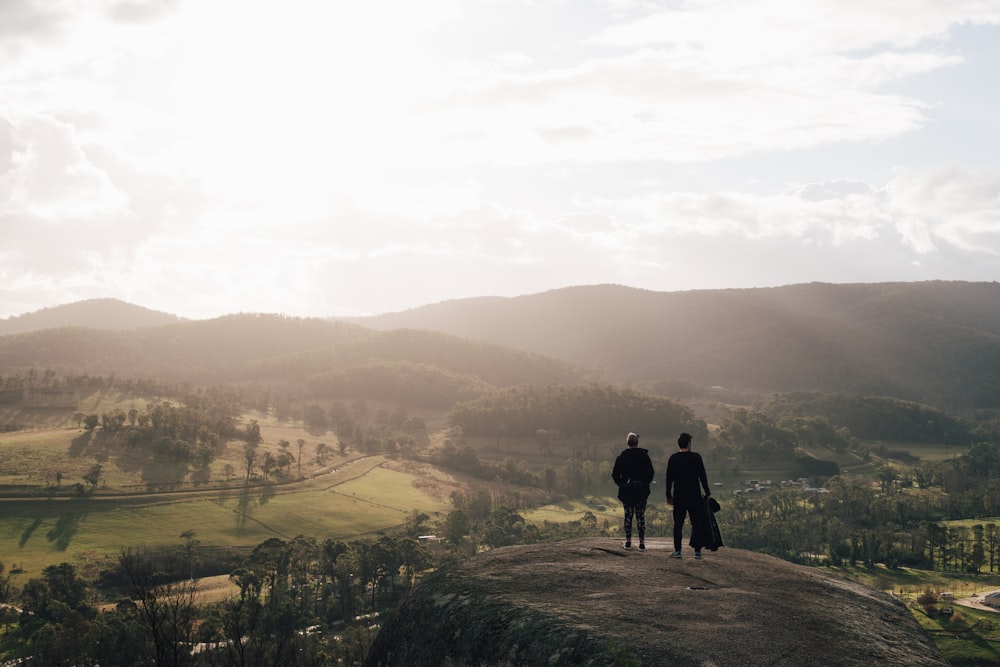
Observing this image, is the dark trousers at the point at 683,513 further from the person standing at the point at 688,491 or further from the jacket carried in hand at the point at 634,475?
the jacket carried in hand at the point at 634,475

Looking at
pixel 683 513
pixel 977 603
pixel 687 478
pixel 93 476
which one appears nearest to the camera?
pixel 683 513

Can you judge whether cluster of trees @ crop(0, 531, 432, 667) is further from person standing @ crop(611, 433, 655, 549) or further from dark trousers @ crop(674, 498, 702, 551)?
dark trousers @ crop(674, 498, 702, 551)

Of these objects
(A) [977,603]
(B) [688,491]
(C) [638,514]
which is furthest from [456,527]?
(B) [688,491]

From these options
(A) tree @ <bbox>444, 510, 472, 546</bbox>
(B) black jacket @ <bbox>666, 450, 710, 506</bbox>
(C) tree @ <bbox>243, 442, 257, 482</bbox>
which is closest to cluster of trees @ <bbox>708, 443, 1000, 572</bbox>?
(A) tree @ <bbox>444, 510, 472, 546</bbox>

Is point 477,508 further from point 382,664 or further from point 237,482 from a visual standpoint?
point 382,664

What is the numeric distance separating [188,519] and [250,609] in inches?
2333

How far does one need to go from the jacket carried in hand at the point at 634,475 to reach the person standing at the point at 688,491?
106cm

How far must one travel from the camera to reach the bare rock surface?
50.3 feet

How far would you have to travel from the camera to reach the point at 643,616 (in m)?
16.7

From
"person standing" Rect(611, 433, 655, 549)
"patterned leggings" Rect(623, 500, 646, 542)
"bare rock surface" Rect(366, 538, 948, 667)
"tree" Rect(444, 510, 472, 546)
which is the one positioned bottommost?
"tree" Rect(444, 510, 472, 546)

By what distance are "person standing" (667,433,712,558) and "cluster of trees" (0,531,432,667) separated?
42.2 meters

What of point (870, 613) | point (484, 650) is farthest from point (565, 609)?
point (870, 613)

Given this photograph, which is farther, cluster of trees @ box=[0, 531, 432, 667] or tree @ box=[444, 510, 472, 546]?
tree @ box=[444, 510, 472, 546]

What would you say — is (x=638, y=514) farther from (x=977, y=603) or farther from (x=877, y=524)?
(x=877, y=524)
